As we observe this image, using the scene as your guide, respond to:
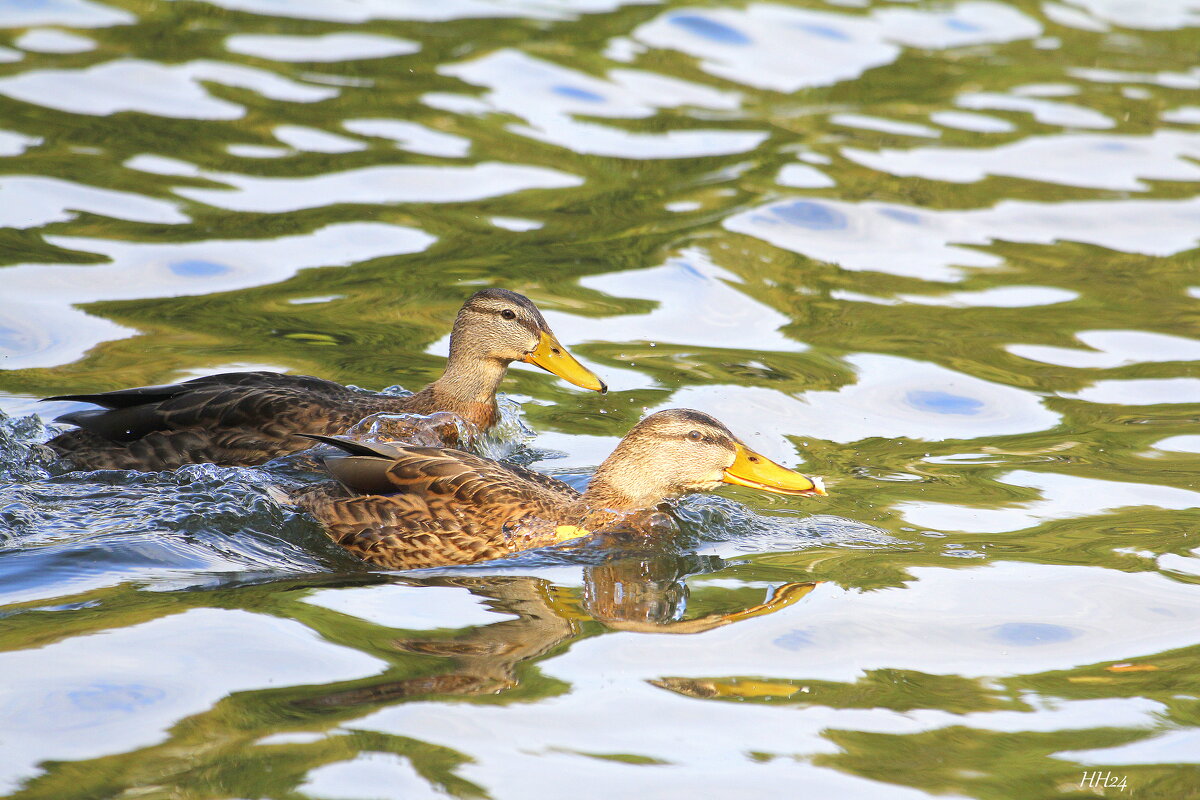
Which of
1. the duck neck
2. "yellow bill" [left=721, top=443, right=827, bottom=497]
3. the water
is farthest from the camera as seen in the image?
the duck neck

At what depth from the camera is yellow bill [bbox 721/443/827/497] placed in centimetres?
712

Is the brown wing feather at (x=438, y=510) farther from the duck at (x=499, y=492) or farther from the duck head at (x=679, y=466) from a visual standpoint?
the duck head at (x=679, y=466)

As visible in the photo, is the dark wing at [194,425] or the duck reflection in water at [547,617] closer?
the duck reflection in water at [547,617]

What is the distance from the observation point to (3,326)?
9406 mm

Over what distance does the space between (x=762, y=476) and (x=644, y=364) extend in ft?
8.58

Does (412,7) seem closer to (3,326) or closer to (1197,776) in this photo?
(3,326)

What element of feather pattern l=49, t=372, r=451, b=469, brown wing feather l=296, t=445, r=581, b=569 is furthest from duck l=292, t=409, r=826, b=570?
feather pattern l=49, t=372, r=451, b=469

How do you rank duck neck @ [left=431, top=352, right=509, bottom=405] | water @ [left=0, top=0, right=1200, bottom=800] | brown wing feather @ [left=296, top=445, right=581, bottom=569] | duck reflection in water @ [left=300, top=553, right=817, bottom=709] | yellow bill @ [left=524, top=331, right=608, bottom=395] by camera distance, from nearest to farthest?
water @ [left=0, top=0, right=1200, bottom=800], duck reflection in water @ [left=300, top=553, right=817, bottom=709], brown wing feather @ [left=296, top=445, right=581, bottom=569], yellow bill @ [left=524, top=331, right=608, bottom=395], duck neck @ [left=431, top=352, right=509, bottom=405]

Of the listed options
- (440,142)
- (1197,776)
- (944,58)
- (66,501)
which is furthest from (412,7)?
(1197,776)

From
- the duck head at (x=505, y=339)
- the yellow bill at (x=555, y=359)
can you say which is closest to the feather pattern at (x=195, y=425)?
the duck head at (x=505, y=339)

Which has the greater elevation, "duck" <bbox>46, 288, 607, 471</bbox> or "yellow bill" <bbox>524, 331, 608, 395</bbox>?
"yellow bill" <bbox>524, 331, 608, 395</bbox>

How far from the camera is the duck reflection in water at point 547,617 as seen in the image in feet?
17.3

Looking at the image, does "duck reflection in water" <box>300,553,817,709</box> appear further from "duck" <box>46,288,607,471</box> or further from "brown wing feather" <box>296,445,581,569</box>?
"duck" <box>46,288,607,471</box>

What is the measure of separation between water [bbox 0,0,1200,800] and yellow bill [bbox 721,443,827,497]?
277 millimetres
